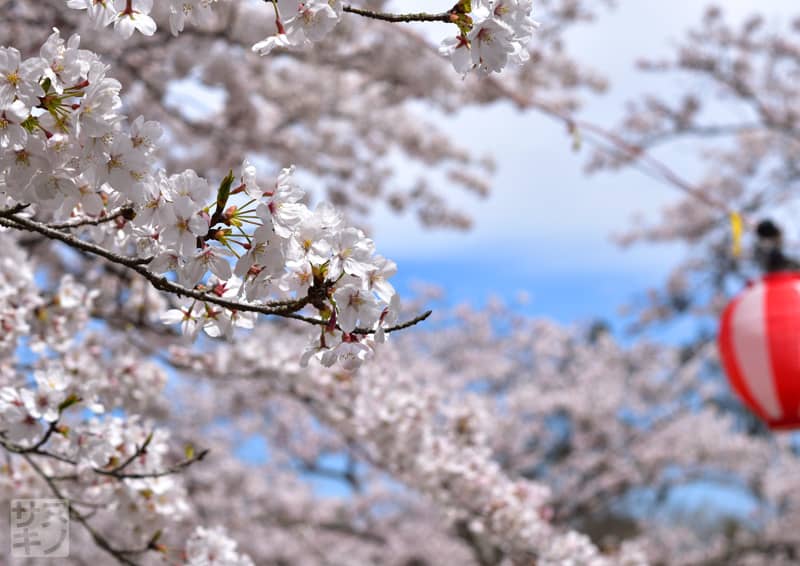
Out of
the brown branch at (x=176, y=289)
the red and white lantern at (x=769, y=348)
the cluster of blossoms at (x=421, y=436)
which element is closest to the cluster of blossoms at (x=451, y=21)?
the brown branch at (x=176, y=289)

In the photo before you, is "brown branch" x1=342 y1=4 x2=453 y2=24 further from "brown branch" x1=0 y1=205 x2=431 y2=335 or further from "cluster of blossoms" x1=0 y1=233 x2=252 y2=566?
"cluster of blossoms" x1=0 y1=233 x2=252 y2=566

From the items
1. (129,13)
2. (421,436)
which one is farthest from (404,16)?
(421,436)

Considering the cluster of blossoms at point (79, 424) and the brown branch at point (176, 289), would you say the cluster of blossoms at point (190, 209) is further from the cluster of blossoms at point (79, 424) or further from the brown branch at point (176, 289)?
the cluster of blossoms at point (79, 424)

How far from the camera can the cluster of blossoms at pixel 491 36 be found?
3.45ft

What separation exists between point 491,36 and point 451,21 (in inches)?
→ 2.5

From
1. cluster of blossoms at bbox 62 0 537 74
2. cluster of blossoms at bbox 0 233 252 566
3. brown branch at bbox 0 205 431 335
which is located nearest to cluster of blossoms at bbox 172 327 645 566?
cluster of blossoms at bbox 0 233 252 566

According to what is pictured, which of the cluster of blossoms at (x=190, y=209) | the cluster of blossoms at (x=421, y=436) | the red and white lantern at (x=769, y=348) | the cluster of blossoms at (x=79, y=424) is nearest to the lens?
the cluster of blossoms at (x=190, y=209)

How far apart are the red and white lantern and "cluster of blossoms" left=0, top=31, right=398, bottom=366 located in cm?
288

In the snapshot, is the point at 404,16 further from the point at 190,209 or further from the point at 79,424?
the point at 79,424

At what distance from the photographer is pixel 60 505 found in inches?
70.1

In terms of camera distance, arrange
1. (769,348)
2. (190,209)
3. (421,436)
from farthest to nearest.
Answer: (769,348), (421,436), (190,209)

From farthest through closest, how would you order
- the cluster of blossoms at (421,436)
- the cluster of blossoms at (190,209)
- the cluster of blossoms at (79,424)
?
the cluster of blossoms at (421,436)
the cluster of blossoms at (79,424)
the cluster of blossoms at (190,209)

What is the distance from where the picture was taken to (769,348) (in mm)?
3416

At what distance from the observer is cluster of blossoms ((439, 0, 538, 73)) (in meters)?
1.05
